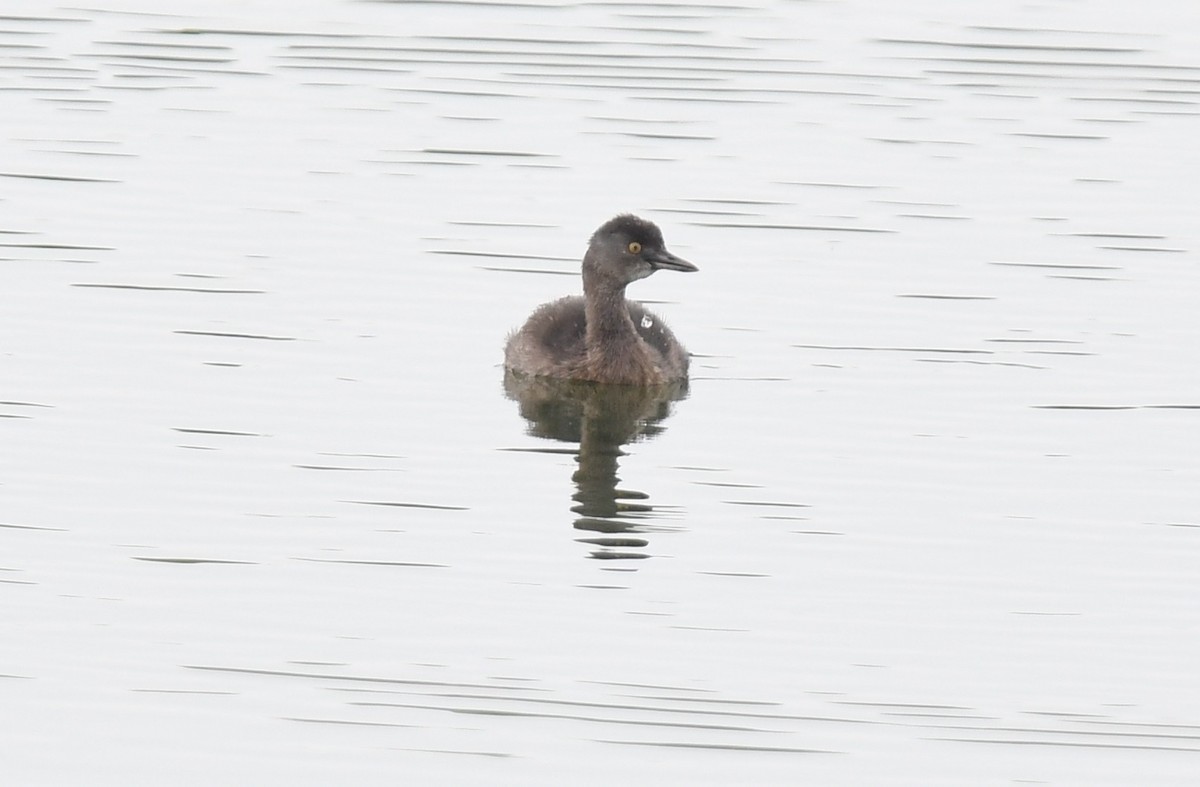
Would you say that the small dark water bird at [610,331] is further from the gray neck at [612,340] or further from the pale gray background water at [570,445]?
the pale gray background water at [570,445]

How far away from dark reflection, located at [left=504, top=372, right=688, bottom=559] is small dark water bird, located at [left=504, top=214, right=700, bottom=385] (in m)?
0.09

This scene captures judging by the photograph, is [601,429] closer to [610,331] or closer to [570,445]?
[570,445]

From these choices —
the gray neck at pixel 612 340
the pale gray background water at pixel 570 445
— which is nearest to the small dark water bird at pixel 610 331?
the gray neck at pixel 612 340

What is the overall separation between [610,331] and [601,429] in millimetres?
1173

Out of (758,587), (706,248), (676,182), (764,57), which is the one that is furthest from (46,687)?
(764,57)

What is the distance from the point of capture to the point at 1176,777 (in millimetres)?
8352

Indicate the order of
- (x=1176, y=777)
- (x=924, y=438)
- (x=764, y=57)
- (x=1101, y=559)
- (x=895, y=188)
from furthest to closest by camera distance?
(x=764, y=57) < (x=895, y=188) < (x=924, y=438) < (x=1101, y=559) < (x=1176, y=777)

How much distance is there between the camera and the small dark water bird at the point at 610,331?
1416 centimetres

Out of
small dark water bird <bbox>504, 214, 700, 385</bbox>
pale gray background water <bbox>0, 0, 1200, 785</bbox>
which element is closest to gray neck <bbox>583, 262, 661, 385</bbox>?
small dark water bird <bbox>504, 214, 700, 385</bbox>

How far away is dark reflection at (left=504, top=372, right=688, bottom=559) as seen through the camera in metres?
11.0

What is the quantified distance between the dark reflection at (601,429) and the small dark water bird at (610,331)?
9 cm

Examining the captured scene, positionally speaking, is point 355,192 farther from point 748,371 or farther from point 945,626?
point 945,626

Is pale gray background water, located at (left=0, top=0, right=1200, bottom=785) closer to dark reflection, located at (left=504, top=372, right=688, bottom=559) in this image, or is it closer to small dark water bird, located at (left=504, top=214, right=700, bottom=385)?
dark reflection, located at (left=504, top=372, right=688, bottom=559)

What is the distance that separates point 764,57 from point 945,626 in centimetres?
1366
